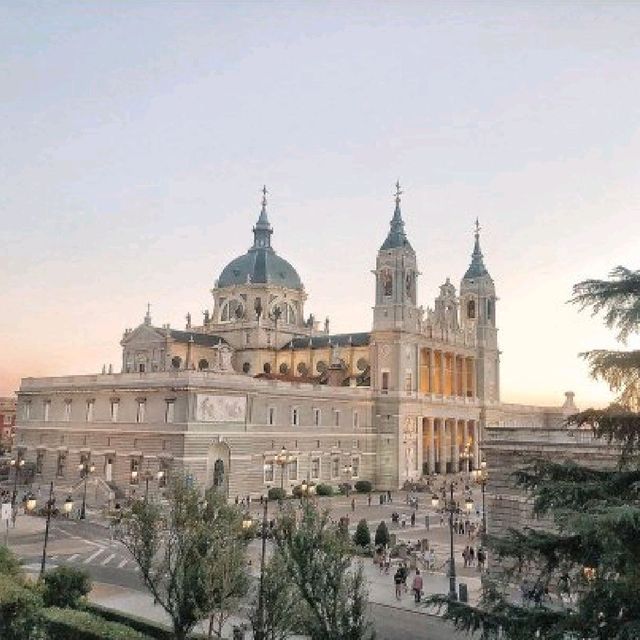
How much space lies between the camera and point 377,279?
8325 centimetres

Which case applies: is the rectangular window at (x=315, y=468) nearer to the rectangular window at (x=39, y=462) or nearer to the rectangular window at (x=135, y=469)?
the rectangular window at (x=135, y=469)

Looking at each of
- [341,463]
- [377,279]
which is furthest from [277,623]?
A: [377,279]

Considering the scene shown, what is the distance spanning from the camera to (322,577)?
16875 mm

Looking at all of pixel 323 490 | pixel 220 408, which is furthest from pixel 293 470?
pixel 220 408

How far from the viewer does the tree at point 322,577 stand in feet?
53.5

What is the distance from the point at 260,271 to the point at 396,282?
22793 millimetres

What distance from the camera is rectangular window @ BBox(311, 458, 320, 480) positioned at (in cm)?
6719

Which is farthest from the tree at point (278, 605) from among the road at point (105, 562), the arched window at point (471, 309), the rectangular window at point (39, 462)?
the arched window at point (471, 309)

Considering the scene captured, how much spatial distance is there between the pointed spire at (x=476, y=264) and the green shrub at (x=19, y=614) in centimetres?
8612

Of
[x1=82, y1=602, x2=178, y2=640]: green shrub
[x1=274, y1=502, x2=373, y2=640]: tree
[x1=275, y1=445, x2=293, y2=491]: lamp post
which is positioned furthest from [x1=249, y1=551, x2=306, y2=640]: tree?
[x1=275, y1=445, x2=293, y2=491]: lamp post

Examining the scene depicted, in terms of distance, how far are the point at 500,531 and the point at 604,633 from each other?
21738mm

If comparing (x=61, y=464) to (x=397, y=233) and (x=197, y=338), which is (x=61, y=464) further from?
(x=397, y=233)

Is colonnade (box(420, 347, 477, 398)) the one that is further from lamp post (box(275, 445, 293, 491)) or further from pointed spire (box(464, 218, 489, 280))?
lamp post (box(275, 445, 293, 491))

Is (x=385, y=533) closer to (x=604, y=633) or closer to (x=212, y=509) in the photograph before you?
(x=212, y=509)
